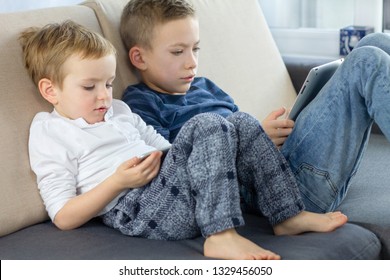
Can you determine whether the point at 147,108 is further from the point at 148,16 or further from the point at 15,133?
the point at 15,133

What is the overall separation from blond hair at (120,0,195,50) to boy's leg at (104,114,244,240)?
50cm

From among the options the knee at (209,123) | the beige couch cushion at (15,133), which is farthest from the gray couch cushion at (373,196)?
the beige couch cushion at (15,133)

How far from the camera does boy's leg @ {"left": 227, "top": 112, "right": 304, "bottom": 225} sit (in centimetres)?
173

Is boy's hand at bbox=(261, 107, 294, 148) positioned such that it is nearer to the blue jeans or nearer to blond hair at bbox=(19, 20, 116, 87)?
the blue jeans

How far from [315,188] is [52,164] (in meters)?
0.63

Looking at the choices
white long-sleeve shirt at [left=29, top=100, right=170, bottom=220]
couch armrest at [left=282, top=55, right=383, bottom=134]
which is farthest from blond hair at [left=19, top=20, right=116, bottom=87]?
couch armrest at [left=282, top=55, right=383, bottom=134]

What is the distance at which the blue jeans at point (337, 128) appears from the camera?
5.93 feet

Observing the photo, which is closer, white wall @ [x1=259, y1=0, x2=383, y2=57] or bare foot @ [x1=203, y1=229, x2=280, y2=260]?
bare foot @ [x1=203, y1=229, x2=280, y2=260]

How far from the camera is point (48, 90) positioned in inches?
71.7

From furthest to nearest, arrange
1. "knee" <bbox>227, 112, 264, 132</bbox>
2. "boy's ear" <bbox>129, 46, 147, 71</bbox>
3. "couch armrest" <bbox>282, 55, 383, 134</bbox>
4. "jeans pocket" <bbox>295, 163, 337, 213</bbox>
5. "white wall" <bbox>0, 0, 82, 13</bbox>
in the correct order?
1. "couch armrest" <bbox>282, 55, 383, 134</bbox>
2. "white wall" <bbox>0, 0, 82, 13</bbox>
3. "boy's ear" <bbox>129, 46, 147, 71</bbox>
4. "jeans pocket" <bbox>295, 163, 337, 213</bbox>
5. "knee" <bbox>227, 112, 264, 132</bbox>
